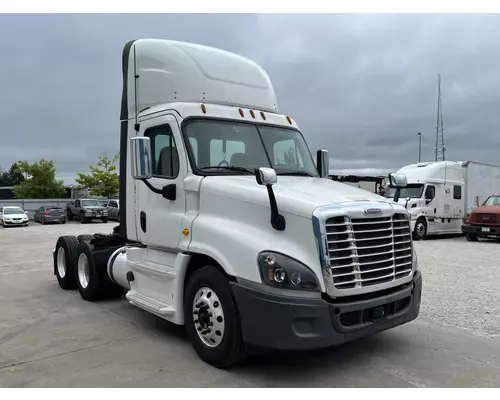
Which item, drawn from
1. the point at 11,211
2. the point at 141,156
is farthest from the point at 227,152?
the point at 11,211

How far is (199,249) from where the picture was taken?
477 centimetres

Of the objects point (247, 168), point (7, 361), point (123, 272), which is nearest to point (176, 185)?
point (247, 168)

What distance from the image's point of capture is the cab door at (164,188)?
5230 mm

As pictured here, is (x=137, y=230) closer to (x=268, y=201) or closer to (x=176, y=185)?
(x=176, y=185)

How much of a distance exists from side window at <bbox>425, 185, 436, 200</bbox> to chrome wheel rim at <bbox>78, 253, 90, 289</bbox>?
1513 centimetres

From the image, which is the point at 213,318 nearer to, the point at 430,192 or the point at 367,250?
the point at 367,250

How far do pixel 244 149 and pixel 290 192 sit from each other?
1.16 meters

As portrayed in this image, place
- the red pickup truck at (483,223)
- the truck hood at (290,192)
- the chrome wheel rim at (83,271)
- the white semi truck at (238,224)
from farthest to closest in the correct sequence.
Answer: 1. the red pickup truck at (483,223)
2. the chrome wheel rim at (83,271)
3. the truck hood at (290,192)
4. the white semi truck at (238,224)

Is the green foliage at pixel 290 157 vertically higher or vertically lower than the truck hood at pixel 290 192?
higher

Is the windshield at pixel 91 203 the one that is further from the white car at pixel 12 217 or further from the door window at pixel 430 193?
the door window at pixel 430 193

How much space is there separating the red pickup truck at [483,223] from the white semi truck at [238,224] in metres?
14.2

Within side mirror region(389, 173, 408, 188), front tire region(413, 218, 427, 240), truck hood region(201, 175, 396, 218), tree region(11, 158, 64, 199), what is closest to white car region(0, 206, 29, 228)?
tree region(11, 158, 64, 199)

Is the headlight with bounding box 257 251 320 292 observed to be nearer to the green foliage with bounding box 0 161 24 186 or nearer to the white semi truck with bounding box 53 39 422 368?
the white semi truck with bounding box 53 39 422 368

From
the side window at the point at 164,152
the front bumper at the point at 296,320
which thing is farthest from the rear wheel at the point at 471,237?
the side window at the point at 164,152
